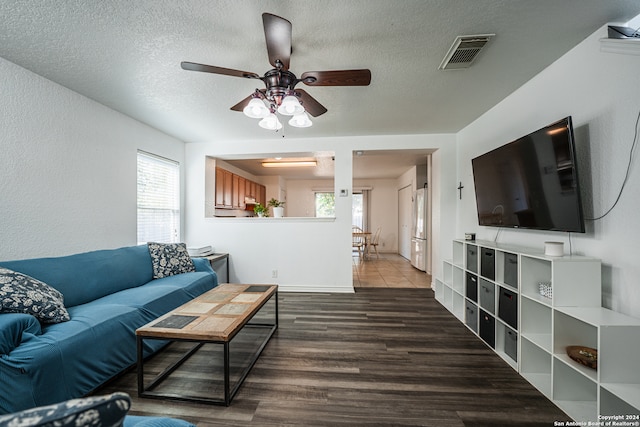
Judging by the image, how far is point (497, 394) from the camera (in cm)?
174

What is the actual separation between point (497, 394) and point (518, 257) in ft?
3.25

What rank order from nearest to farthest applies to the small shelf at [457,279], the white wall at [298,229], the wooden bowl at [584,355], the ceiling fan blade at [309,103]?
the wooden bowl at [584,355] → the ceiling fan blade at [309,103] → the small shelf at [457,279] → the white wall at [298,229]

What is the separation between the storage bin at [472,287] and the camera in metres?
2.62

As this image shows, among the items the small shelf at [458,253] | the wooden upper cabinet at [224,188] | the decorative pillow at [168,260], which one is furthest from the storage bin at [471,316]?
the wooden upper cabinet at [224,188]

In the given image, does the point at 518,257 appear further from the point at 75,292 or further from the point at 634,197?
the point at 75,292

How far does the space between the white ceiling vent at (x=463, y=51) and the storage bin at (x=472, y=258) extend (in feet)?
5.68

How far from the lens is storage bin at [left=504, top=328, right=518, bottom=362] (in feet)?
6.77

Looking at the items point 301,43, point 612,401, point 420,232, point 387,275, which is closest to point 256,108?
point 301,43

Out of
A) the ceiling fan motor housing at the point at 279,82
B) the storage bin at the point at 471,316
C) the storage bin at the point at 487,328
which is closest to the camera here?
the ceiling fan motor housing at the point at 279,82

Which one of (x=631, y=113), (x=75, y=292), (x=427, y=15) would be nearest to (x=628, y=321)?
(x=631, y=113)

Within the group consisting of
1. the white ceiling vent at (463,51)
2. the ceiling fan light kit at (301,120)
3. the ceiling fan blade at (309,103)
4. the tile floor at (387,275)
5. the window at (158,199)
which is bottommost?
the tile floor at (387,275)

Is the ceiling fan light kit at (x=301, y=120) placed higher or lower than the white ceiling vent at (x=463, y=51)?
lower

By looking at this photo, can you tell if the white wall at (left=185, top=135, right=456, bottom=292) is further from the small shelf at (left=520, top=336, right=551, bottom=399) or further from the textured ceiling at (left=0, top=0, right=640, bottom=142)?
the small shelf at (left=520, top=336, right=551, bottom=399)

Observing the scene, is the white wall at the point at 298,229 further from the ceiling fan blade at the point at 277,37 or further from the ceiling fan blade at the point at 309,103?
the ceiling fan blade at the point at 277,37
